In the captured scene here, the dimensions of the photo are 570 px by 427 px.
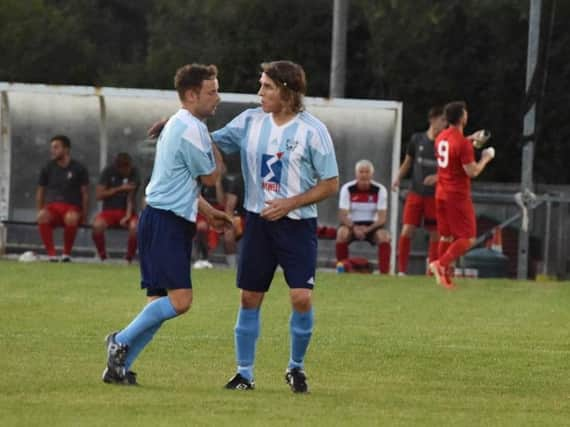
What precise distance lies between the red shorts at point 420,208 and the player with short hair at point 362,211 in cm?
33

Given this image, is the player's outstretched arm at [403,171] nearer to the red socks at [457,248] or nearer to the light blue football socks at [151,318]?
the red socks at [457,248]

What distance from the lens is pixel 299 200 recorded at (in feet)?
34.5

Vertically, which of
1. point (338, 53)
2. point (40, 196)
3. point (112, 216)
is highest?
point (338, 53)

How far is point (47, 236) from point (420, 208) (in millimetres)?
4812

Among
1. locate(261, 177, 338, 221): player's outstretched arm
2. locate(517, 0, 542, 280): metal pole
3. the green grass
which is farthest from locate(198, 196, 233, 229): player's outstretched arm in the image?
locate(517, 0, 542, 280): metal pole

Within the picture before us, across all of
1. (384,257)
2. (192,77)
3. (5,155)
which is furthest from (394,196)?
(192,77)

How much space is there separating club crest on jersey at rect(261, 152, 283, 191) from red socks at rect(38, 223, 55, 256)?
45.5 ft

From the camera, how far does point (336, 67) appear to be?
30938 millimetres

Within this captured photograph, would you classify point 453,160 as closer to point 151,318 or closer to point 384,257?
point 384,257

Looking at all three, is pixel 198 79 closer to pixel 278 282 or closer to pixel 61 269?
pixel 278 282

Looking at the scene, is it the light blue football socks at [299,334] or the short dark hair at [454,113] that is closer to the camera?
the light blue football socks at [299,334]

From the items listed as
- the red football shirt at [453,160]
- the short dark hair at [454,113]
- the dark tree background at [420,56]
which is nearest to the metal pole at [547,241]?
the red football shirt at [453,160]

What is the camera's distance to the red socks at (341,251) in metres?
23.6

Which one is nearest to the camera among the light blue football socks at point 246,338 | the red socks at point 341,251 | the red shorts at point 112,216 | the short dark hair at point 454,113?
the light blue football socks at point 246,338
